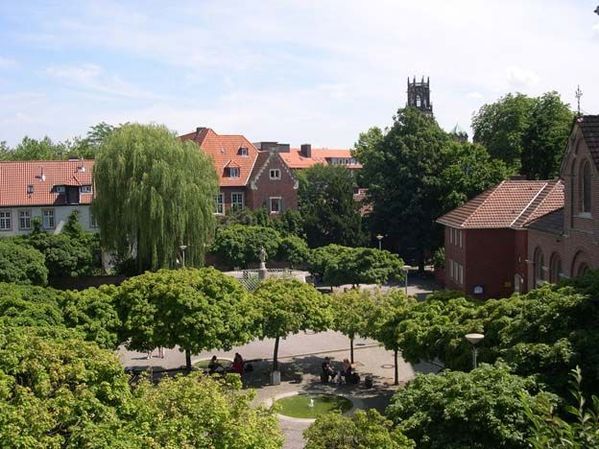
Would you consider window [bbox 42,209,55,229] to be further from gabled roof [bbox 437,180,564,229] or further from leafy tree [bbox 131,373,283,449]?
leafy tree [bbox 131,373,283,449]

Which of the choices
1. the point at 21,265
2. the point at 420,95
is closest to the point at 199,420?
the point at 21,265

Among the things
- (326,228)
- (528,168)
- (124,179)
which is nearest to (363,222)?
(326,228)

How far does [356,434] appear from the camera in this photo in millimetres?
12227

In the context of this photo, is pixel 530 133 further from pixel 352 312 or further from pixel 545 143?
pixel 352 312

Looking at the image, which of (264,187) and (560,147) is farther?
(264,187)

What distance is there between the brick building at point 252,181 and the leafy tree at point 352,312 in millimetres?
32843

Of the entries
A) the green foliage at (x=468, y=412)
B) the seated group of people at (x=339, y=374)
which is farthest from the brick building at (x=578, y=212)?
the green foliage at (x=468, y=412)

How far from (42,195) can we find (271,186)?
1949 centimetres

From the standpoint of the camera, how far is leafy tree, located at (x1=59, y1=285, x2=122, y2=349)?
957 inches

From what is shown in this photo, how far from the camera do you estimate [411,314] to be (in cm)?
2400

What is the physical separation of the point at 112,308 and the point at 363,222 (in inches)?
1338

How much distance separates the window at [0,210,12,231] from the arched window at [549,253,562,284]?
41390 mm

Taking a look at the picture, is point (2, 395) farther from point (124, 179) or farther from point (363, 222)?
point (363, 222)

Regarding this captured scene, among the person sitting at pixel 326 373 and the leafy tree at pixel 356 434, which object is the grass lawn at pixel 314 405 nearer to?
the person sitting at pixel 326 373
